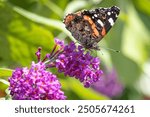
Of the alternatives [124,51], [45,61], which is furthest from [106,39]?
[45,61]

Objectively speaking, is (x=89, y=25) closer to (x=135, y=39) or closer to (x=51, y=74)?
(x=51, y=74)

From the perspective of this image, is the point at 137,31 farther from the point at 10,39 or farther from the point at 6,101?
the point at 6,101

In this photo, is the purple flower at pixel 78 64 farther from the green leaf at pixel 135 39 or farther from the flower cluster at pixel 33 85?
the green leaf at pixel 135 39

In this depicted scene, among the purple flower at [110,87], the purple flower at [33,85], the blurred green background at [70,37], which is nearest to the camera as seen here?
the purple flower at [33,85]

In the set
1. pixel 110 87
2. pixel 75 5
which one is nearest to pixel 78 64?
pixel 75 5

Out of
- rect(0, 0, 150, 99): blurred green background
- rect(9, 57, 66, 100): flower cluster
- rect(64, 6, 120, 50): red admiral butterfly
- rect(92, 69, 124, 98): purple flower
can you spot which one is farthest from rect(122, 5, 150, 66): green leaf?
rect(9, 57, 66, 100): flower cluster

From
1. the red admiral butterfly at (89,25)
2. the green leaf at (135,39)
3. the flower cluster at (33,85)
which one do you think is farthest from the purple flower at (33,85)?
the green leaf at (135,39)

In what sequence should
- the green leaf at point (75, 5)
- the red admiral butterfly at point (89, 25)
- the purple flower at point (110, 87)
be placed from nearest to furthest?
the red admiral butterfly at point (89, 25) → the green leaf at point (75, 5) → the purple flower at point (110, 87)
